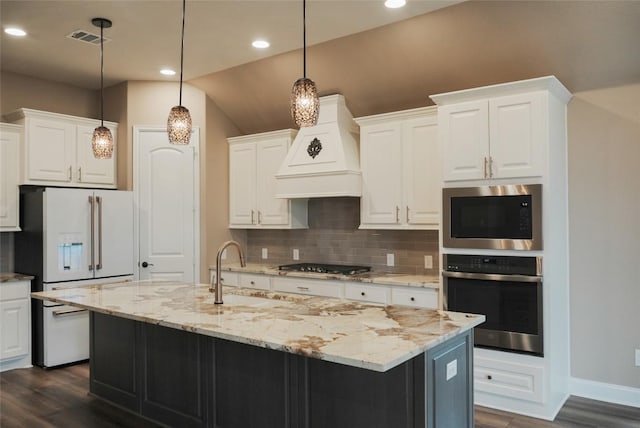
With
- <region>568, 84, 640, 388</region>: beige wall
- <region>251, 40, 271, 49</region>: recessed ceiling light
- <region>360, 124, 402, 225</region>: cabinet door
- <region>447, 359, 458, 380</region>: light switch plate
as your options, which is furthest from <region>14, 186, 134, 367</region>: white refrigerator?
<region>568, 84, 640, 388</region>: beige wall

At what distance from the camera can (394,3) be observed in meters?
3.61

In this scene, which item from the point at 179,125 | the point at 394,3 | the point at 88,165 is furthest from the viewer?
the point at 88,165

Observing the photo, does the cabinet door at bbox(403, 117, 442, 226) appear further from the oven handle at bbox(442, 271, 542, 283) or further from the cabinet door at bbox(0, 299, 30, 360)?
the cabinet door at bbox(0, 299, 30, 360)

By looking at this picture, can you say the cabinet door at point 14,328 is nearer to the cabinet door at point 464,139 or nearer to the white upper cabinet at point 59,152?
the white upper cabinet at point 59,152

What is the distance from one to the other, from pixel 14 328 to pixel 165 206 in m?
1.91

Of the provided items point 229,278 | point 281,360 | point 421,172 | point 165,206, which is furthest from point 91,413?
point 421,172

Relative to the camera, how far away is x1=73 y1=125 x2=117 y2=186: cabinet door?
208 inches

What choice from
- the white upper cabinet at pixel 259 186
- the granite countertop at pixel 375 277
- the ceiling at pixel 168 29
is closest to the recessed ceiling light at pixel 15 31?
the ceiling at pixel 168 29

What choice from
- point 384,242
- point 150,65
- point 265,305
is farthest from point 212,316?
point 150,65

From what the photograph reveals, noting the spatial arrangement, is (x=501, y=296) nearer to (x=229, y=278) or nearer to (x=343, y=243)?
(x=343, y=243)

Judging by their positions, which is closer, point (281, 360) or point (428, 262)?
point (281, 360)

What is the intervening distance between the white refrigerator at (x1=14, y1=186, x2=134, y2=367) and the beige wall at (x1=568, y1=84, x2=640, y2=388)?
14.5 feet

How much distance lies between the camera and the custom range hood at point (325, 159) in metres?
4.77

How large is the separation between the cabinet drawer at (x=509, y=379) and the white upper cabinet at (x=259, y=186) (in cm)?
256
